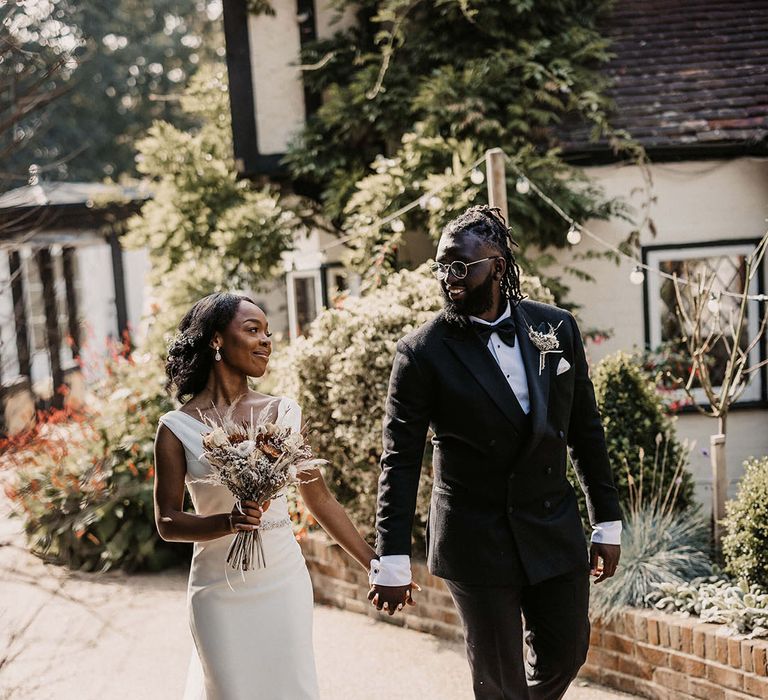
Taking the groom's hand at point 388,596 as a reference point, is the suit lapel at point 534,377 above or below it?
above

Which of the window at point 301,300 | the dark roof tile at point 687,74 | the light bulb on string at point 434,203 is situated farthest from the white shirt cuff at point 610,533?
the window at point 301,300

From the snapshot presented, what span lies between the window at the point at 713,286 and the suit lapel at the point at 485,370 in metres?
5.93

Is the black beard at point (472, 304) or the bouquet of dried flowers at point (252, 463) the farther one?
the black beard at point (472, 304)

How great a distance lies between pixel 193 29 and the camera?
32.2 meters

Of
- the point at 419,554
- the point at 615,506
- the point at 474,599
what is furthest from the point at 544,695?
the point at 419,554

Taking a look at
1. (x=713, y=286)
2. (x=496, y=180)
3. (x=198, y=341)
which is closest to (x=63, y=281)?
(x=713, y=286)

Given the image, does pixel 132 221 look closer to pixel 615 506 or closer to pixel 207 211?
pixel 207 211

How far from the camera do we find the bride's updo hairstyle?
341cm

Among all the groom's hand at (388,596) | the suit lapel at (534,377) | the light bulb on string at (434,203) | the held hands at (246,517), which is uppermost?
the light bulb on string at (434,203)

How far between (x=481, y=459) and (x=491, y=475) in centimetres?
7

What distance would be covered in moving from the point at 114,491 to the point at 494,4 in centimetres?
578

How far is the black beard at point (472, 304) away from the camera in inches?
132

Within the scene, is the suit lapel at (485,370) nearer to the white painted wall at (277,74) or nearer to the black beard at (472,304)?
the black beard at (472,304)

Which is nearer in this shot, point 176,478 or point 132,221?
point 176,478
